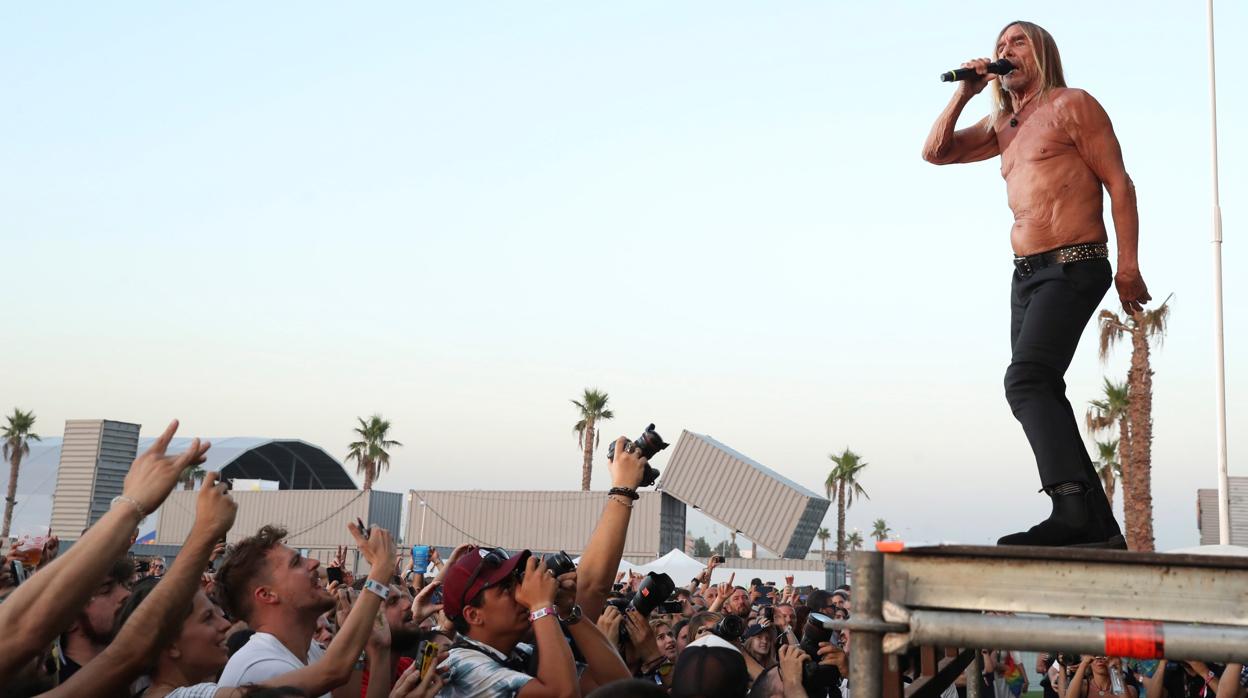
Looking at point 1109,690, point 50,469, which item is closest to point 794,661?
point 1109,690

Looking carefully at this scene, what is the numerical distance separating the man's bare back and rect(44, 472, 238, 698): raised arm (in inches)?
106

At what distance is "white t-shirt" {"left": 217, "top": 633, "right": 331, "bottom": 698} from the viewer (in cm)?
359

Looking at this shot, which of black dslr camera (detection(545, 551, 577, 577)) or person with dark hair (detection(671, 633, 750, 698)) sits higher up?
black dslr camera (detection(545, 551, 577, 577))

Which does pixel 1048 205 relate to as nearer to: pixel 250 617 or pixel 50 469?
pixel 250 617

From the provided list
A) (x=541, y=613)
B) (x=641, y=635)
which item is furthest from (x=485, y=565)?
(x=641, y=635)

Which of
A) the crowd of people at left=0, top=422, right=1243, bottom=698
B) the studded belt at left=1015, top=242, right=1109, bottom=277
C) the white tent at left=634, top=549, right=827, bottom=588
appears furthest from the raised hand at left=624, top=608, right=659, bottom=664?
the white tent at left=634, top=549, right=827, bottom=588

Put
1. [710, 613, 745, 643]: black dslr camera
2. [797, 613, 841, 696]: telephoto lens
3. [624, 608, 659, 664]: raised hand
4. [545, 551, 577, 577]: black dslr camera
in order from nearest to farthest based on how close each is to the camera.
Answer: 1. [545, 551, 577, 577]: black dslr camera
2. [797, 613, 841, 696]: telephoto lens
3. [624, 608, 659, 664]: raised hand
4. [710, 613, 745, 643]: black dslr camera

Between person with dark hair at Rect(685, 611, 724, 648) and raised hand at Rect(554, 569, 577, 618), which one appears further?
person with dark hair at Rect(685, 611, 724, 648)

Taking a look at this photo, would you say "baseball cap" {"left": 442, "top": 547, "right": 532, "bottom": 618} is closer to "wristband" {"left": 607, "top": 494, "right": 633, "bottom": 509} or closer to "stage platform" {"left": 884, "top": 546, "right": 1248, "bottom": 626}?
"wristband" {"left": 607, "top": 494, "right": 633, "bottom": 509}

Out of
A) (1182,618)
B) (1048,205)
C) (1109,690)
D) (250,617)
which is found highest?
(1048,205)

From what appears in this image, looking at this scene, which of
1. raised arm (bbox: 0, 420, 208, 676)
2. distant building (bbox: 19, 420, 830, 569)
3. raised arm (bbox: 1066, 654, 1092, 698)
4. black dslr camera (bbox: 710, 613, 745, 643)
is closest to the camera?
raised arm (bbox: 0, 420, 208, 676)

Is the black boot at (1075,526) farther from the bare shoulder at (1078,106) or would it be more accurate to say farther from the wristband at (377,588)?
the wristband at (377,588)

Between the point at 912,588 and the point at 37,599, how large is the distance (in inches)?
82.1

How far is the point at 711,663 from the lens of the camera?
3.57 metres
